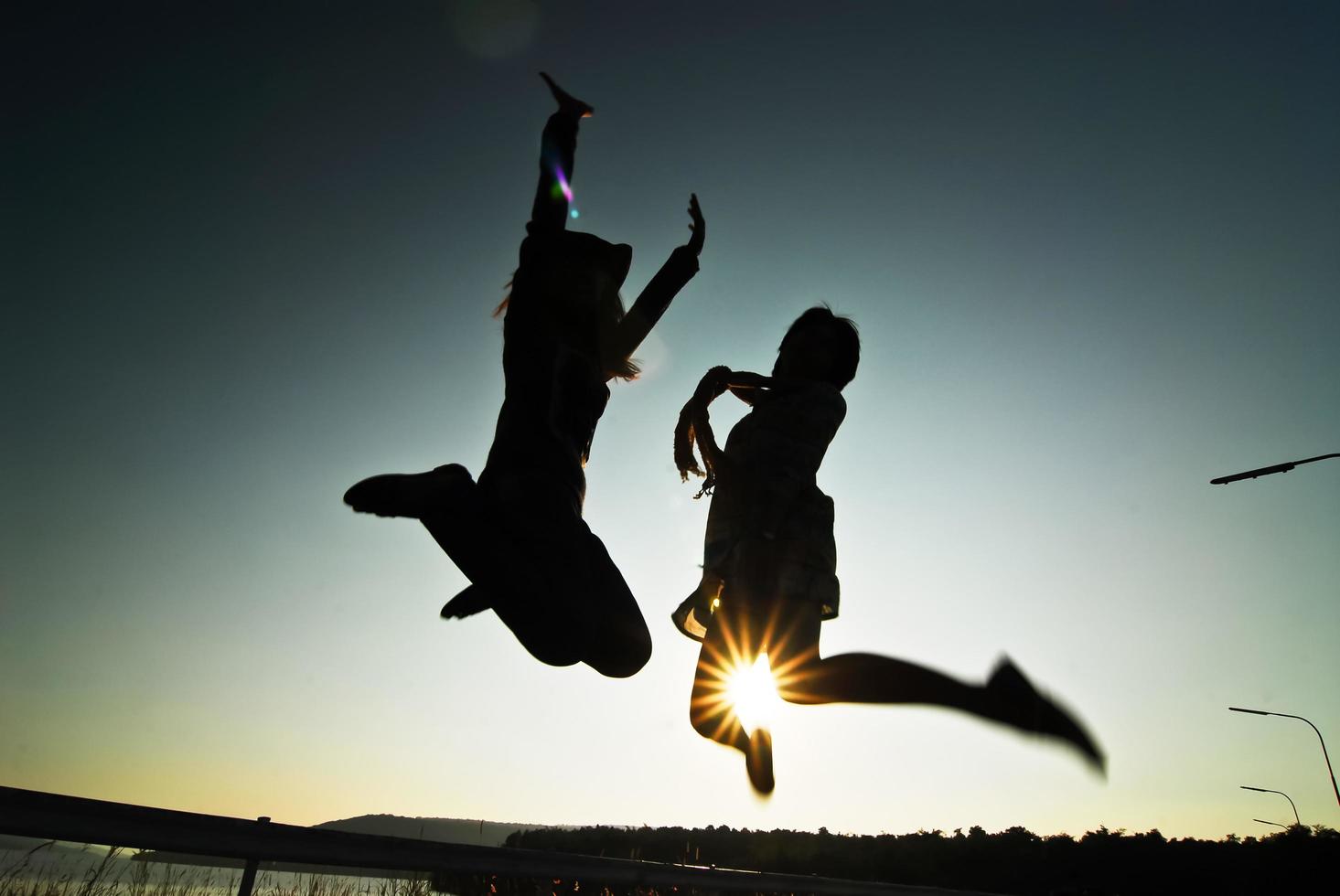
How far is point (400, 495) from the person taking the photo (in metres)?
2.16

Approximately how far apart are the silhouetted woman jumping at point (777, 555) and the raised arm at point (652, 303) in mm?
619

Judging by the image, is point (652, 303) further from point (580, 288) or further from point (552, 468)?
point (552, 468)

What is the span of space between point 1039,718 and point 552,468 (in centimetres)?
187

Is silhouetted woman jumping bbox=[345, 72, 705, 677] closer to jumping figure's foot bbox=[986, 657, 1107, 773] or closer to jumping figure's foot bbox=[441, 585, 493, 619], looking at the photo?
jumping figure's foot bbox=[441, 585, 493, 619]

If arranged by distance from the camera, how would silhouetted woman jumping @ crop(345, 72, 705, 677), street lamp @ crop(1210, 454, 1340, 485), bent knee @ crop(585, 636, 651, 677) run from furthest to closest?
street lamp @ crop(1210, 454, 1340, 485)
bent knee @ crop(585, 636, 651, 677)
silhouetted woman jumping @ crop(345, 72, 705, 677)

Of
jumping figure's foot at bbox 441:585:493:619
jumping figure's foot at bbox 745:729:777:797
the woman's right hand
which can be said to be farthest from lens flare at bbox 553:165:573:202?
jumping figure's foot at bbox 745:729:777:797

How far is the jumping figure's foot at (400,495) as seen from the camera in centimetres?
215

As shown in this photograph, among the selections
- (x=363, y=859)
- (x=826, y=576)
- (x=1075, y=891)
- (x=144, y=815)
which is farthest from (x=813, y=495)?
(x=1075, y=891)

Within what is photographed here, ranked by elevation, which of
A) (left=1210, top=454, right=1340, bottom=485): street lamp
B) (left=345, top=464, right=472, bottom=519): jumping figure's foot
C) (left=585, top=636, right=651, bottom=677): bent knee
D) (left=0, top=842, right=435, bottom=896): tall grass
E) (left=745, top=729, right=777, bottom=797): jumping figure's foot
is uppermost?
(left=1210, top=454, right=1340, bottom=485): street lamp

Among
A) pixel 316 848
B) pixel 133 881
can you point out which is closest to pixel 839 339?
pixel 316 848

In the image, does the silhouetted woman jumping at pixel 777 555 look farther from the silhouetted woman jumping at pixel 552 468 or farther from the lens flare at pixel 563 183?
the lens flare at pixel 563 183

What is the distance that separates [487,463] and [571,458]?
0.32 m

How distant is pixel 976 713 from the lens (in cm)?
241

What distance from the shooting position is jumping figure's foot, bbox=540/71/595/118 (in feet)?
9.75
